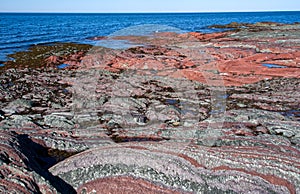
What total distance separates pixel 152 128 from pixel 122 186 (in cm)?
494

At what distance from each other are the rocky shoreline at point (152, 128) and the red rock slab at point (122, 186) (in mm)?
29

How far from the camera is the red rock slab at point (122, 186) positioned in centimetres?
848

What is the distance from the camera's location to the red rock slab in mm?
8484

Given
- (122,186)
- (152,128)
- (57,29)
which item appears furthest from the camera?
(57,29)

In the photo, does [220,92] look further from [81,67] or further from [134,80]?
[81,67]

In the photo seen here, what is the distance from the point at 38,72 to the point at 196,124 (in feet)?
60.3

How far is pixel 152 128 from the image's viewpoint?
13.3 m

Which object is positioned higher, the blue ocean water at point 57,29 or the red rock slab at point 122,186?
the red rock slab at point 122,186

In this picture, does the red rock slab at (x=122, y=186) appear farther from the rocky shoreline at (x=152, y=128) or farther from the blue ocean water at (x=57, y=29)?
the blue ocean water at (x=57, y=29)

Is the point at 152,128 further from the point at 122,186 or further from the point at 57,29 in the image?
the point at 57,29

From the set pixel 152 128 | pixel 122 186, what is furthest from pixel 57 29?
pixel 122 186

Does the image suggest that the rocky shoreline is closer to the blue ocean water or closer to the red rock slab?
the red rock slab

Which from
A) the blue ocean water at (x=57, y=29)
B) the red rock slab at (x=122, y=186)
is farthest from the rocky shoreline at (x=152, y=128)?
the blue ocean water at (x=57, y=29)

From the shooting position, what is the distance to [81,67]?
2830cm
